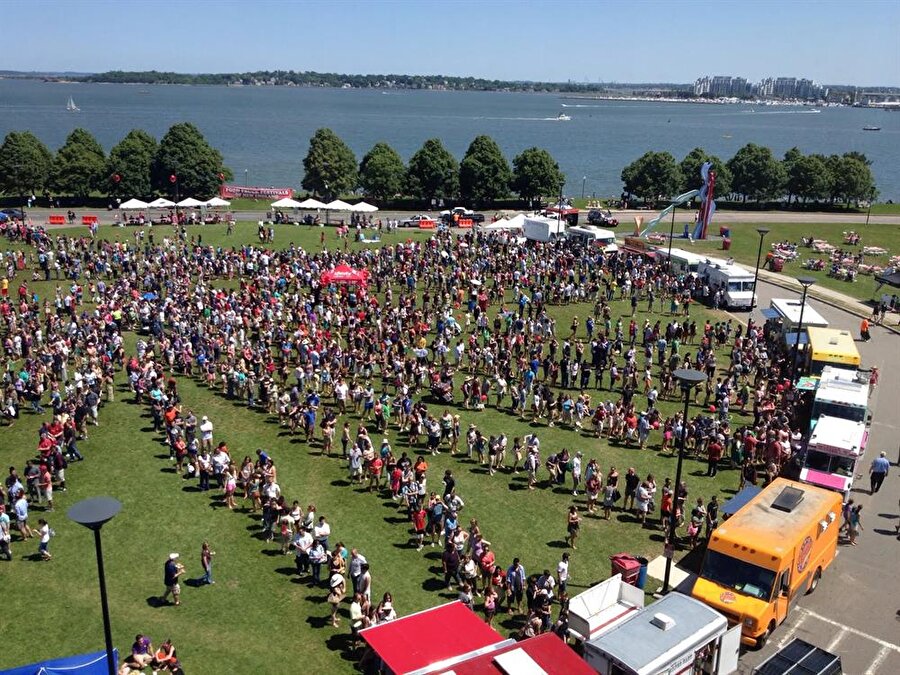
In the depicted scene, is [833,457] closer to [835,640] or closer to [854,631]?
[854,631]

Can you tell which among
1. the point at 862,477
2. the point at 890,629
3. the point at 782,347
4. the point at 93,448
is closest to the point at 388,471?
the point at 93,448

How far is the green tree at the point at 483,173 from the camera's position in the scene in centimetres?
6875

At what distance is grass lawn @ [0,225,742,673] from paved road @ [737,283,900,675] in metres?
3.51

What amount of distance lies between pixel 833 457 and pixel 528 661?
526 inches

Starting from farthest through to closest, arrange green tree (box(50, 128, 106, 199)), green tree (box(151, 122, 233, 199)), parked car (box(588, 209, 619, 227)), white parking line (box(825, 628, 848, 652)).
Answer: green tree (box(151, 122, 233, 199)) < green tree (box(50, 128, 106, 199)) < parked car (box(588, 209, 619, 227)) < white parking line (box(825, 628, 848, 652))

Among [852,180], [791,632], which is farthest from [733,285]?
[852,180]

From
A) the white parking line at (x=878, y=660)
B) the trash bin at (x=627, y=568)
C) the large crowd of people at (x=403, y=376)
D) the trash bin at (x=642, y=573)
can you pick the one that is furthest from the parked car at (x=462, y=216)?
the white parking line at (x=878, y=660)

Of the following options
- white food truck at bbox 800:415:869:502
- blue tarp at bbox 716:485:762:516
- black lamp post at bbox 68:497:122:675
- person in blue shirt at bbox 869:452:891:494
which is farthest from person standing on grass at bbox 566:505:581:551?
black lamp post at bbox 68:497:122:675

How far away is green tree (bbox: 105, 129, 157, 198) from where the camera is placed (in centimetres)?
6688

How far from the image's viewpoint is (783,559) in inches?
591

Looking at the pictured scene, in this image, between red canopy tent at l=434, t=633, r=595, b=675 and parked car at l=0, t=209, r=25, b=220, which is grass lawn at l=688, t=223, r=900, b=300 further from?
parked car at l=0, t=209, r=25, b=220

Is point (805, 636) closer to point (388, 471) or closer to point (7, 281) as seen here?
point (388, 471)

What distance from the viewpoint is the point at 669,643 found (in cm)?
1273

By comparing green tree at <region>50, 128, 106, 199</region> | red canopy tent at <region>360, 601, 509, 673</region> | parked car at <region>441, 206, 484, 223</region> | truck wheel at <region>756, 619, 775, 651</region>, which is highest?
green tree at <region>50, 128, 106, 199</region>
